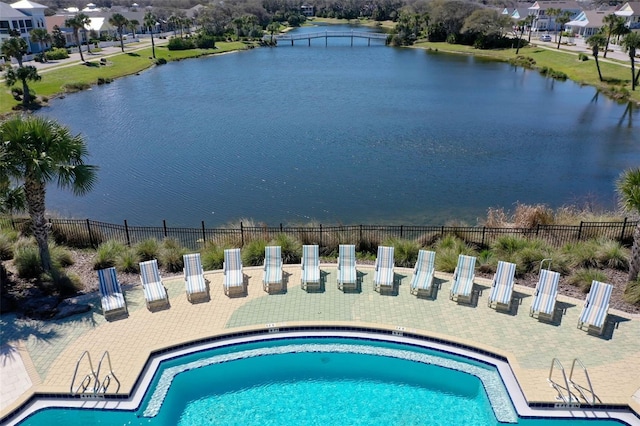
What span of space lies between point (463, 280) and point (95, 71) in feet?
205

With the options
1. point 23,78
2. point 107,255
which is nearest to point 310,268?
point 107,255

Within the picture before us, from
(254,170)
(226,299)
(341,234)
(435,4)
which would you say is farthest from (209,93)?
(435,4)

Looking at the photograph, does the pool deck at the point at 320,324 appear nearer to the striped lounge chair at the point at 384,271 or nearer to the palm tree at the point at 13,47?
the striped lounge chair at the point at 384,271

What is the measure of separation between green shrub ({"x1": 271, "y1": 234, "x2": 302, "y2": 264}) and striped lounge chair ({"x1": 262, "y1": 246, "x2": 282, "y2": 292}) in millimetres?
1487

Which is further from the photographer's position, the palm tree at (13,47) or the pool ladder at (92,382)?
the palm tree at (13,47)

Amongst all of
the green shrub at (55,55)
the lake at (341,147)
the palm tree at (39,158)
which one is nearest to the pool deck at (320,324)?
the palm tree at (39,158)

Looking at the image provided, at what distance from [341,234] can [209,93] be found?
40.1 metres

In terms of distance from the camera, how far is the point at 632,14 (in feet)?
316

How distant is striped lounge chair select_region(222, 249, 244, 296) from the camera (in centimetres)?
1457

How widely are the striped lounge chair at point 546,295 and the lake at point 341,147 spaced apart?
926 centimetres

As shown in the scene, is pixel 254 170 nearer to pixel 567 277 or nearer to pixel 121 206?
pixel 121 206

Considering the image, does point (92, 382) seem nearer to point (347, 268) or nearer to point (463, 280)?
point (347, 268)

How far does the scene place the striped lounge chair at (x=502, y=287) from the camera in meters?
13.8

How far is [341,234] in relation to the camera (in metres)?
18.5
